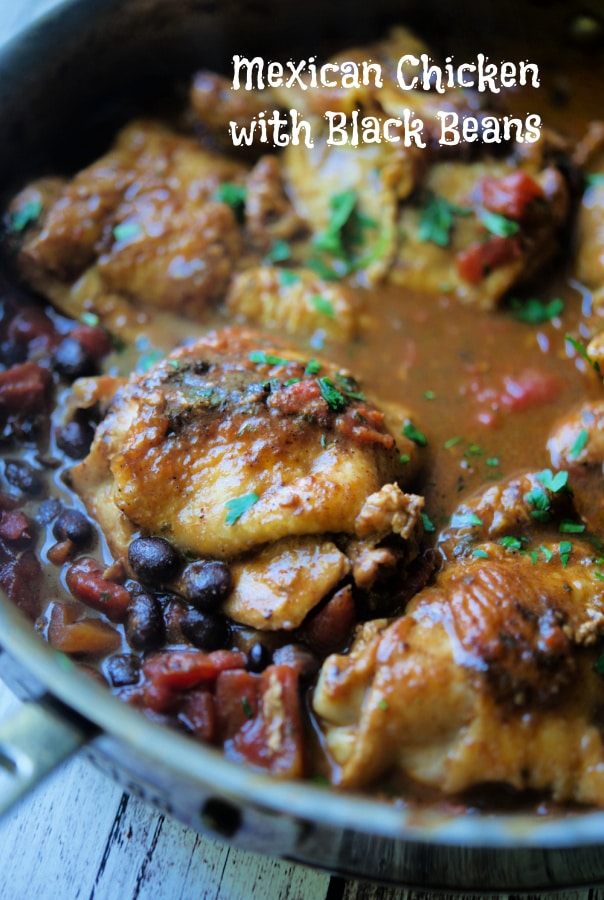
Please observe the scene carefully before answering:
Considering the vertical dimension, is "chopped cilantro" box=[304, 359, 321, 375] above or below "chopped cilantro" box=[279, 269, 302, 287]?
above

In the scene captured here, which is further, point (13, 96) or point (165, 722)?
point (13, 96)

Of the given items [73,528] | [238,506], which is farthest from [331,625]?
[73,528]

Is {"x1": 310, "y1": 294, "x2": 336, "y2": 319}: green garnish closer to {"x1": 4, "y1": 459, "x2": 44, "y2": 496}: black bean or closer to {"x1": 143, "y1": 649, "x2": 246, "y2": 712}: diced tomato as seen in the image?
{"x1": 4, "y1": 459, "x2": 44, "y2": 496}: black bean

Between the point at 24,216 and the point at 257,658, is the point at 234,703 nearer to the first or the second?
the point at 257,658

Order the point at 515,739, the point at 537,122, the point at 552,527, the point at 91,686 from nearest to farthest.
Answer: the point at 91,686 < the point at 515,739 < the point at 552,527 < the point at 537,122

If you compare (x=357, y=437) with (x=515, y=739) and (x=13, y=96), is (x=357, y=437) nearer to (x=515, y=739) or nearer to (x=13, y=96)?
(x=515, y=739)

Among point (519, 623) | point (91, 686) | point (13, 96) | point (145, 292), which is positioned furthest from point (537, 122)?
point (91, 686)

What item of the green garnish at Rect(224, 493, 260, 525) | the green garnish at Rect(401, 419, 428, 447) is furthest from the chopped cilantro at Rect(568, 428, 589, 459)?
the green garnish at Rect(224, 493, 260, 525)
